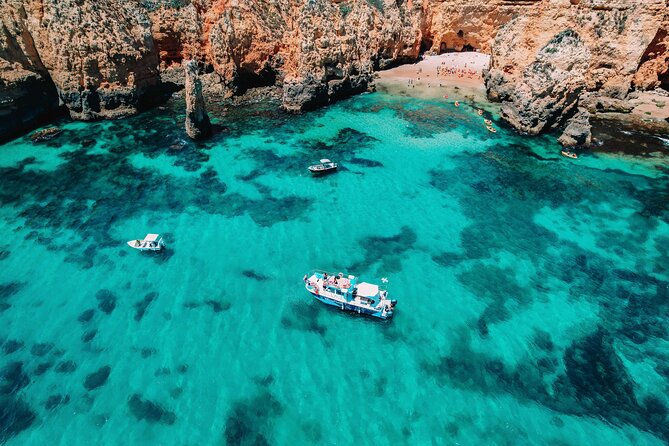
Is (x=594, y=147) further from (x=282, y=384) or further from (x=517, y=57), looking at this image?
(x=282, y=384)

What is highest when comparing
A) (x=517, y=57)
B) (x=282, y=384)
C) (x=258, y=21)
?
(x=258, y=21)

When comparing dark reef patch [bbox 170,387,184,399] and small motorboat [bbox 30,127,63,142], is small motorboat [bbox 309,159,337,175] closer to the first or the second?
dark reef patch [bbox 170,387,184,399]

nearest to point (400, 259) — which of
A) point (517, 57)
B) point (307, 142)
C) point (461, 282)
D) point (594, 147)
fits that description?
point (461, 282)

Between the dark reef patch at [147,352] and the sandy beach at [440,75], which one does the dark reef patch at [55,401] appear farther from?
the sandy beach at [440,75]

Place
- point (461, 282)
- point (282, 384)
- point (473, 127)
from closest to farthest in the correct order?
1. point (282, 384)
2. point (461, 282)
3. point (473, 127)

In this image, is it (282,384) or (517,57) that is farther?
(517,57)

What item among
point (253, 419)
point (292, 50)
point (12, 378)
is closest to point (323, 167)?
point (292, 50)
